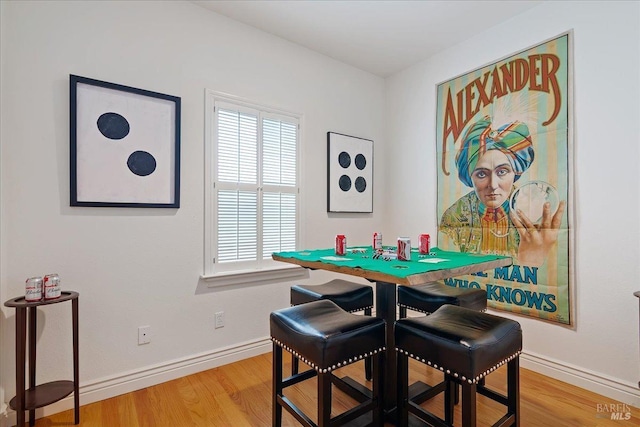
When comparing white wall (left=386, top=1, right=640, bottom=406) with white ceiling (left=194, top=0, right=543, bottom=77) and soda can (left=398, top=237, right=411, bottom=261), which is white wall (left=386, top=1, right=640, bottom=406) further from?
soda can (left=398, top=237, right=411, bottom=261)

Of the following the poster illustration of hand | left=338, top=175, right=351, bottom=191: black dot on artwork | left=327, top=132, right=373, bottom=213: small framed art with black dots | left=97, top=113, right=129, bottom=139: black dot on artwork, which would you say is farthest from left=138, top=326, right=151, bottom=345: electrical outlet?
the poster illustration of hand

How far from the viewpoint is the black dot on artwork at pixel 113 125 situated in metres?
2.03

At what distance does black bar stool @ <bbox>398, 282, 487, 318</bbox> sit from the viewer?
2.06 meters

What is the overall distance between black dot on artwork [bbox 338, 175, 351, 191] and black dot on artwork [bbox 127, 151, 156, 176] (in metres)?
1.70

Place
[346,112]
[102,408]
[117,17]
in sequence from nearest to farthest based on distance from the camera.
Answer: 1. [102,408]
2. [117,17]
3. [346,112]

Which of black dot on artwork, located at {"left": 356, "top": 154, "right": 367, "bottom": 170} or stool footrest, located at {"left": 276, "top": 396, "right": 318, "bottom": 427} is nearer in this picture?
stool footrest, located at {"left": 276, "top": 396, "right": 318, "bottom": 427}

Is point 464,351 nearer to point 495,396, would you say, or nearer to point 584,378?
point 495,396

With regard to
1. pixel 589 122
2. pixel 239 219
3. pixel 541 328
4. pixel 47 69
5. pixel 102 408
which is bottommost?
pixel 102 408

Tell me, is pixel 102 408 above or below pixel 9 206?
below

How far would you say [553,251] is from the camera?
2332 mm

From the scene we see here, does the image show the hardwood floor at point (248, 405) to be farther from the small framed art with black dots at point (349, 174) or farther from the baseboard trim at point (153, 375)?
the small framed art with black dots at point (349, 174)

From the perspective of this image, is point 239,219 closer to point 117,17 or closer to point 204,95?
point 204,95

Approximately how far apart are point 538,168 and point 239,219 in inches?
90.7

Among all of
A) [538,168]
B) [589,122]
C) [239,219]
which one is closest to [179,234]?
[239,219]
